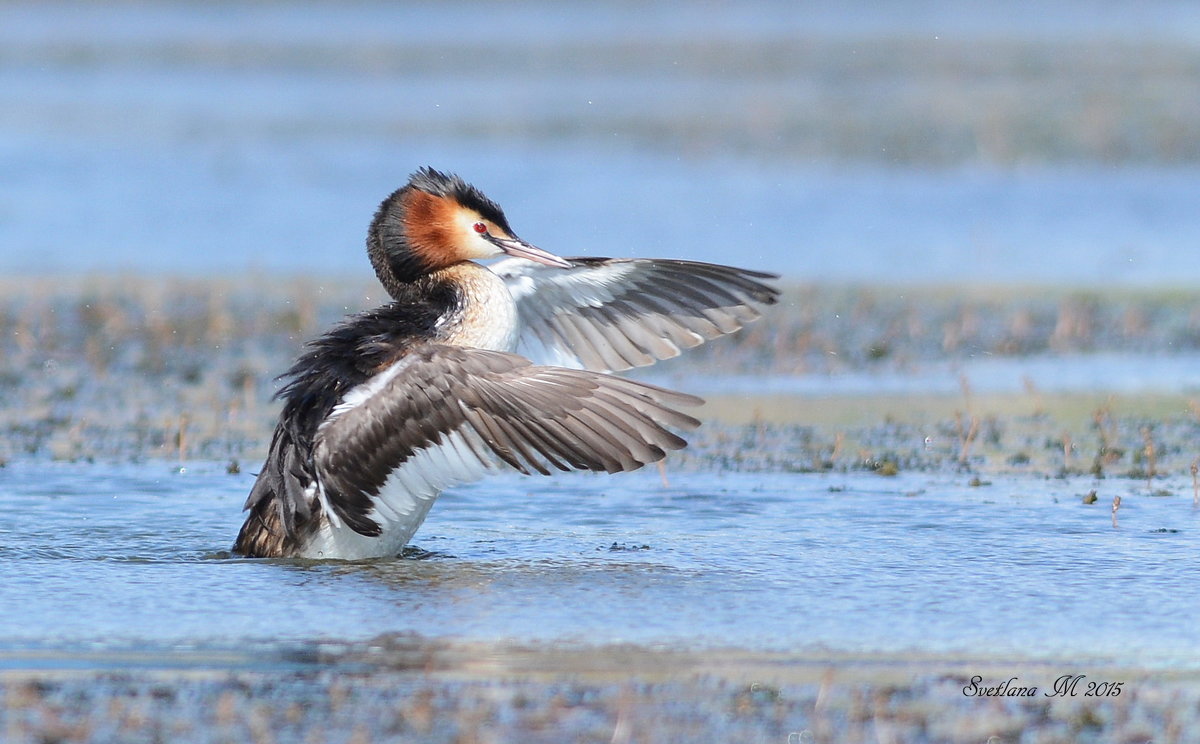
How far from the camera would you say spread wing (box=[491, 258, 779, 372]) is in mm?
7320

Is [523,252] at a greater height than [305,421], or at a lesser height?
greater

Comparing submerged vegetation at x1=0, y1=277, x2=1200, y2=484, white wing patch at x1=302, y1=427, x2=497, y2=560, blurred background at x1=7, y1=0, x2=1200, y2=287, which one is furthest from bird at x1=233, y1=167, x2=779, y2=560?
blurred background at x1=7, y1=0, x2=1200, y2=287

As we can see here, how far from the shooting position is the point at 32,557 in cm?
629

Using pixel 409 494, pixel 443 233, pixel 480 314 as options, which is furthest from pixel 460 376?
pixel 443 233

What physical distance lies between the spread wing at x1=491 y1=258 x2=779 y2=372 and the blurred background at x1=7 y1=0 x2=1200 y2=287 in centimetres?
576

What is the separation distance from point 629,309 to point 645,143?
12279 millimetres

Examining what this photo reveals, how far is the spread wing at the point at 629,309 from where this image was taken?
7.32m

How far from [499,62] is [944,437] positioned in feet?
67.5

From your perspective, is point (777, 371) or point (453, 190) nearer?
point (453, 190)

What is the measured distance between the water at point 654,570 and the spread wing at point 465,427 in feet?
0.98

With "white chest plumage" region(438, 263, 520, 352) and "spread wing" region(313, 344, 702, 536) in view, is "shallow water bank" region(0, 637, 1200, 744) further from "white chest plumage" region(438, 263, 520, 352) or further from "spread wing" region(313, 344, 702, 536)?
"white chest plumage" region(438, 263, 520, 352)

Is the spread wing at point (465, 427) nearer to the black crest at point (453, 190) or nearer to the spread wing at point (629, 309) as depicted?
the black crest at point (453, 190)

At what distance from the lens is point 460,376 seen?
6.00m

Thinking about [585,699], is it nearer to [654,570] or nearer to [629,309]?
[654,570]
